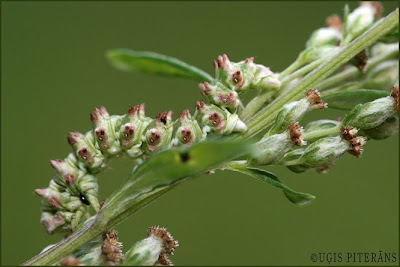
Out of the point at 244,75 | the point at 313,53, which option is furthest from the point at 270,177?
the point at 313,53

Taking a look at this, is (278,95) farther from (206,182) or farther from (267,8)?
(267,8)

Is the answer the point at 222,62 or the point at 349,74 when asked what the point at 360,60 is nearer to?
the point at 349,74

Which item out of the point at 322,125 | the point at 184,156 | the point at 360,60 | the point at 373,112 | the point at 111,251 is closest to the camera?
the point at 184,156

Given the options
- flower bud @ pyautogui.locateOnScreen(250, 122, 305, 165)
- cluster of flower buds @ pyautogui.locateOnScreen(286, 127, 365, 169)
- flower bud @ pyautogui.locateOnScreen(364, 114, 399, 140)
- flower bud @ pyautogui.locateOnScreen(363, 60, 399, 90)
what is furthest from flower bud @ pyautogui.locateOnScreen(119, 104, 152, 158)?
flower bud @ pyautogui.locateOnScreen(363, 60, 399, 90)

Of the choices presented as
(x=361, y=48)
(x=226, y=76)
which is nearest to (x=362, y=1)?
(x=361, y=48)

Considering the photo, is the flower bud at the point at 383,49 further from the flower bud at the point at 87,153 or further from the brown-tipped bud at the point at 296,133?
the flower bud at the point at 87,153

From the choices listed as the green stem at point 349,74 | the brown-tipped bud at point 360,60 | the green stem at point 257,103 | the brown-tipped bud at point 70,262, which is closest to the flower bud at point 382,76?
the green stem at point 349,74
